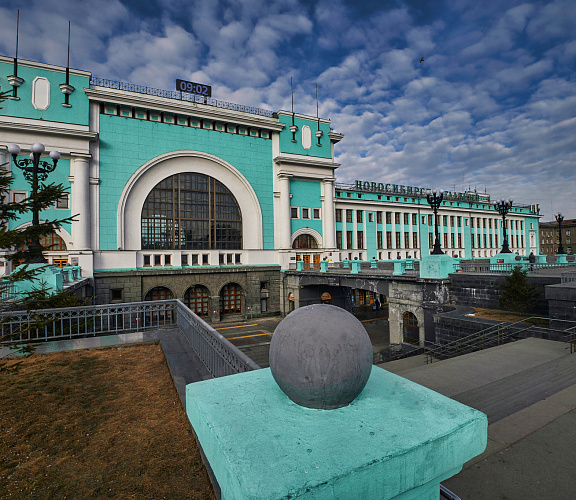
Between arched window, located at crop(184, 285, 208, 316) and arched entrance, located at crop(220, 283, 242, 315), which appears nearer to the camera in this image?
arched window, located at crop(184, 285, 208, 316)

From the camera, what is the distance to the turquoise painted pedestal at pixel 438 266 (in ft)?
52.2

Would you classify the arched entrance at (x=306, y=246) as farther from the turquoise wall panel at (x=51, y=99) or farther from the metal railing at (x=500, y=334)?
the metal railing at (x=500, y=334)

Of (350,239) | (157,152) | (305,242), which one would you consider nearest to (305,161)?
(305,242)

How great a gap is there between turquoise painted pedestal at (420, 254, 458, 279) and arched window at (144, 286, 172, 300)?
20.3 meters

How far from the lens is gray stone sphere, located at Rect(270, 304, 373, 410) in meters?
2.29

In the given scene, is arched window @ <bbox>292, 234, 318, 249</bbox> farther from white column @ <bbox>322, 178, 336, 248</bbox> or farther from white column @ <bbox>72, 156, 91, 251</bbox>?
white column @ <bbox>72, 156, 91, 251</bbox>

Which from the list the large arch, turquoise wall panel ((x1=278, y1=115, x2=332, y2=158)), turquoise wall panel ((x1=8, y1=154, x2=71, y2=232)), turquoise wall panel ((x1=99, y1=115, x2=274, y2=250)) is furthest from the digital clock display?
turquoise wall panel ((x1=8, y1=154, x2=71, y2=232))

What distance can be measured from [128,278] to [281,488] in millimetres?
26833

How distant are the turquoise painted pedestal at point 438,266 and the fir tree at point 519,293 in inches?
124

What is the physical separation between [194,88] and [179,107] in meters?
3.83

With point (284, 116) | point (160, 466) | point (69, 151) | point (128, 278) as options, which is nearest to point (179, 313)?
point (160, 466)

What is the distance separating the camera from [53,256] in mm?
23312

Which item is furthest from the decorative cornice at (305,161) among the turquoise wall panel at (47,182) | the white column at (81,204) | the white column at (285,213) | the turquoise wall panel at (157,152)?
the turquoise wall panel at (47,182)

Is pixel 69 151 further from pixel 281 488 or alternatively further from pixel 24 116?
pixel 281 488
